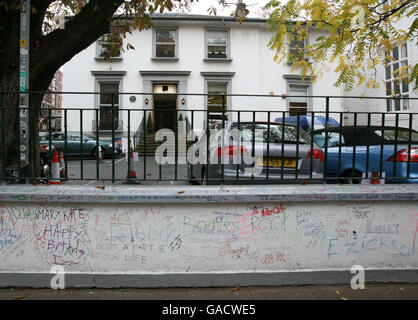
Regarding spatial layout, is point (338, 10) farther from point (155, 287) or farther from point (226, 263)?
point (155, 287)

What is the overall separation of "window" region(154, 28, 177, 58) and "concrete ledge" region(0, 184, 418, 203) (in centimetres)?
1747

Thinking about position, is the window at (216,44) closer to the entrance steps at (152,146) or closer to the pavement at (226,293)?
the entrance steps at (152,146)

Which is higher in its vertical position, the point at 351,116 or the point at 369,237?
the point at 351,116

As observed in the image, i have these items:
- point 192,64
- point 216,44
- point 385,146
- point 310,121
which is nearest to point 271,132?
point 310,121

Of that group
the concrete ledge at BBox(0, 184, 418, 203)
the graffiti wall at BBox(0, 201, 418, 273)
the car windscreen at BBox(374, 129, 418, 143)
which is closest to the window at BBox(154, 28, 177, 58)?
the car windscreen at BBox(374, 129, 418, 143)

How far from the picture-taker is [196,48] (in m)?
20.1

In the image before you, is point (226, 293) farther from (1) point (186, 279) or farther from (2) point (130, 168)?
(2) point (130, 168)

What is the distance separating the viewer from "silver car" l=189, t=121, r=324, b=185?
4.16 m

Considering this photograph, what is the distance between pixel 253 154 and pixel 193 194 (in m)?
1.03

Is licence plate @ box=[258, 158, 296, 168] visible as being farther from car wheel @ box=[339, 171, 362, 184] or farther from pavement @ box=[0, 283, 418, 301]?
pavement @ box=[0, 283, 418, 301]

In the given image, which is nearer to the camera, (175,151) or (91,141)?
(175,151)

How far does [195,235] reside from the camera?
3.72 meters

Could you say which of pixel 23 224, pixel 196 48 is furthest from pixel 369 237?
pixel 196 48

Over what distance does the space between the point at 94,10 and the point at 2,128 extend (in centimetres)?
195
